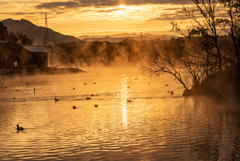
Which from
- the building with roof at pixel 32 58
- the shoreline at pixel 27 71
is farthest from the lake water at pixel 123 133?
the building with roof at pixel 32 58

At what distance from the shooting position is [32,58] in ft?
277

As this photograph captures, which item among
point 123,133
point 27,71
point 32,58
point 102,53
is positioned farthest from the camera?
point 102,53

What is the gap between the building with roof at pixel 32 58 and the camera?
8238 cm

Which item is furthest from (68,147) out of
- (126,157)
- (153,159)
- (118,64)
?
(118,64)

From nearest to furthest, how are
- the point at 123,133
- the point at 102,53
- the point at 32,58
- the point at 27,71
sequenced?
the point at 123,133 < the point at 27,71 < the point at 32,58 < the point at 102,53

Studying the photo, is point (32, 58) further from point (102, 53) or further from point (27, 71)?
point (102, 53)

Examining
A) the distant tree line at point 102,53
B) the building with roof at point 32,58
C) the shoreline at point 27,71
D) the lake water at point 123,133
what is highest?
the distant tree line at point 102,53

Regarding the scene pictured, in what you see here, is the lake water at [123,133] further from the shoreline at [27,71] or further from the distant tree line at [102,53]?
the distant tree line at [102,53]

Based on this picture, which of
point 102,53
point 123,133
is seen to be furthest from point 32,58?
point 102,53

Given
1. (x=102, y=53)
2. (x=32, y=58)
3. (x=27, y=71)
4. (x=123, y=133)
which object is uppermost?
(x=102, y=53)

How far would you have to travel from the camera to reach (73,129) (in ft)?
60.8

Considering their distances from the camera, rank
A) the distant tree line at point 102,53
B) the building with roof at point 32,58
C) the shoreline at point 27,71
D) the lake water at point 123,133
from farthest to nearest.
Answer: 1. the distant tree line at point 102,53
2. the building with roof at point 32,58
3. the shoreline at point 27,71
4. the lake water at point 123,133

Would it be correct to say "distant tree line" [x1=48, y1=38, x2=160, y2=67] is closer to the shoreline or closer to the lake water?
the shoreline

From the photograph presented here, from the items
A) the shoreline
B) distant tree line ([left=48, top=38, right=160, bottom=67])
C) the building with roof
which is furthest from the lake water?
distant tree line ([left=48, top=38, right=160, bottom=67])
